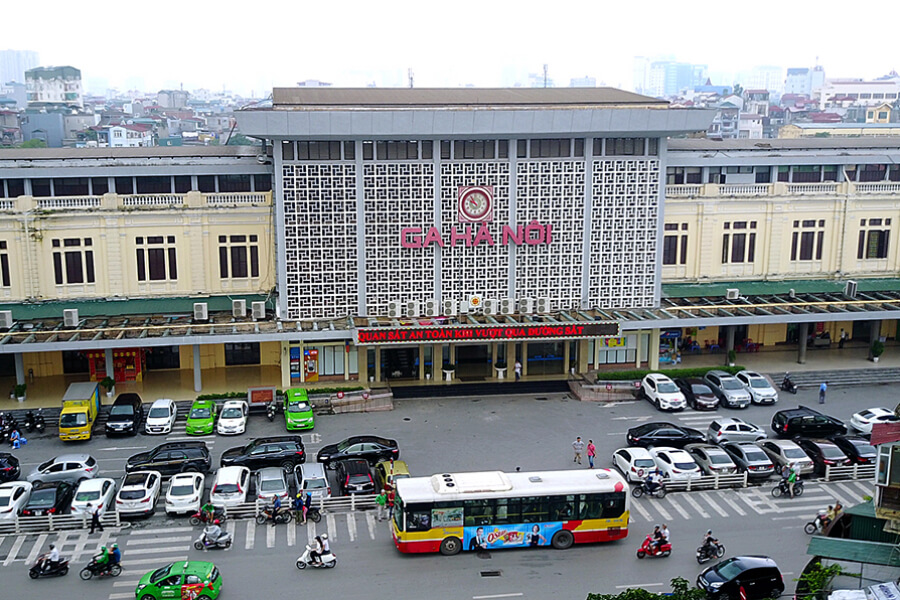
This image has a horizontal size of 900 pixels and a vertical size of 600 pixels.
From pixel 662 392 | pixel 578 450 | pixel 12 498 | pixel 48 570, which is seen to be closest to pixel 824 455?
pixel 662 392

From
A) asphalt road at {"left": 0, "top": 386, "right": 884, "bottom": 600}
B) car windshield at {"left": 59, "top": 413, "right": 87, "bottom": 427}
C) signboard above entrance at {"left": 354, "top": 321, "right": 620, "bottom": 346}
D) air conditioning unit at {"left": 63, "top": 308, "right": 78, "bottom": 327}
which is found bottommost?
asphalt road at {"left": 0, "top": 386, "right": 884, "bottom": 600}

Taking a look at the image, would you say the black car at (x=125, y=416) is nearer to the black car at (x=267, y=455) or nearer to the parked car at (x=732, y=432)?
the black car at (x=267, y=455)

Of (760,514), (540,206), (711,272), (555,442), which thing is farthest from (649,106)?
(760,514)

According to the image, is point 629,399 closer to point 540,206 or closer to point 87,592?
point 540,206

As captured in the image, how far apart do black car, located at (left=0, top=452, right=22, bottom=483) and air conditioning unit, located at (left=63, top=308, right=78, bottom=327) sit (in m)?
9.90

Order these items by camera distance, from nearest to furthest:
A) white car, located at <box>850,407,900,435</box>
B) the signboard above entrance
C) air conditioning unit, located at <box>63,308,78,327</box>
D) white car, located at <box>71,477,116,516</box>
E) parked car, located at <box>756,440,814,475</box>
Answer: white car, located at <box>71,477,116,516</box>
parked car, located at <box>756,440,814,475</box>
white car, located at <box>850,407,900,435</box>
the signboard above entrance
air conditioning unit, located at <box>63,308,78,327</box>

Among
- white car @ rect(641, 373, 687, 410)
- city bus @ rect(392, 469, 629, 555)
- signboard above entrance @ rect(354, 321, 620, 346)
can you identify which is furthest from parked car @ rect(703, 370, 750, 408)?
city bus @ rect(392, 469, 629, 555)

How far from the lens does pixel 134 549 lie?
28484 millimetres

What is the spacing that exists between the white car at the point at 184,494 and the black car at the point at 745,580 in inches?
663

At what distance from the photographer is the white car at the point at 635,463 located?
110ft

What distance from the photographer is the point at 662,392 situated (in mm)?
42781

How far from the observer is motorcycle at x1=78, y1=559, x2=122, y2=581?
26.5 meters

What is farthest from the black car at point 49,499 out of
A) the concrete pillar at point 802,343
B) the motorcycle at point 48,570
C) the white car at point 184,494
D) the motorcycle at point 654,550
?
the concrete pillar at point 802,343

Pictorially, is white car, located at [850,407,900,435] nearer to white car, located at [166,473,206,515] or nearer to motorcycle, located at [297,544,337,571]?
motorcycle, located at [297,544,337,571]
